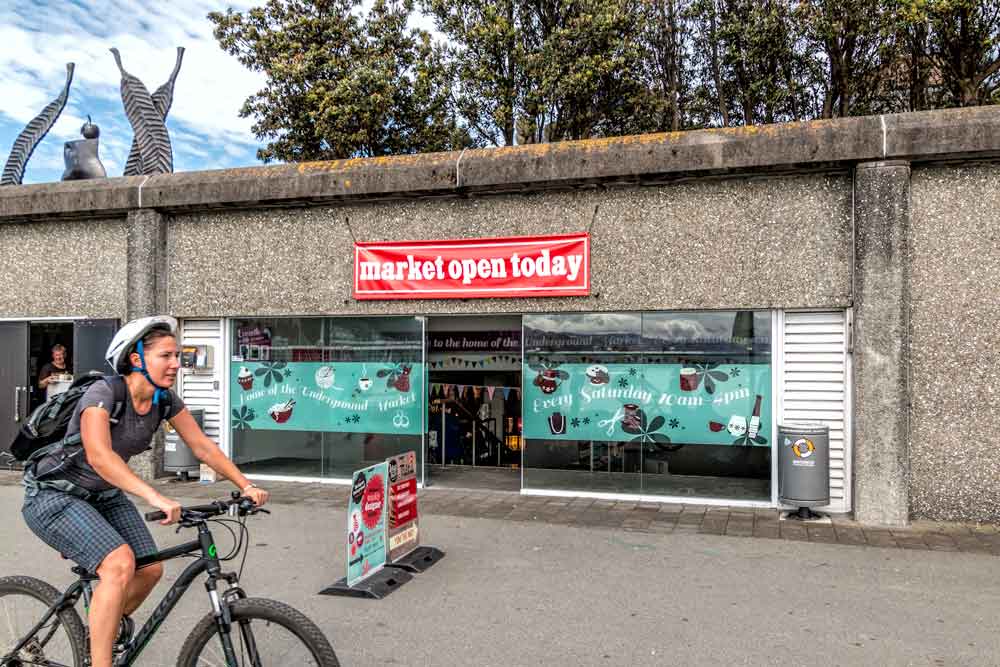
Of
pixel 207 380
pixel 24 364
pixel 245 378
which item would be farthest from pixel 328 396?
pixel 24 364

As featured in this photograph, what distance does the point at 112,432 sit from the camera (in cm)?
339

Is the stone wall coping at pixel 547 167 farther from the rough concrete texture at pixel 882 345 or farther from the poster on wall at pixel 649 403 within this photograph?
the poster on wall at pixel 649 403

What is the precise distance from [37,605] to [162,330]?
52.7 inches

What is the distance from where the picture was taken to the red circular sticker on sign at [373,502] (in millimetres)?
5742

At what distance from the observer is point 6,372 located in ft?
37.0

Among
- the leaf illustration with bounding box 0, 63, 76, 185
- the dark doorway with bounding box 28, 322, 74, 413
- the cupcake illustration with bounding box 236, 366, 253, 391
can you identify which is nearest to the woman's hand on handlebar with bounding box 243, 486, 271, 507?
the cupcake illustration with bounding box 236, 366, 253, 391

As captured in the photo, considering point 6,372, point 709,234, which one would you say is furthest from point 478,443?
point 6,372

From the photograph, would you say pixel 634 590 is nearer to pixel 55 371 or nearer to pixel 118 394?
pixel 118 394

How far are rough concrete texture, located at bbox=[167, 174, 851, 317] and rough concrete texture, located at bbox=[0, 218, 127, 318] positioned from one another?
0.93 m

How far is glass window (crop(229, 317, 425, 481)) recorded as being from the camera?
32.5 feet

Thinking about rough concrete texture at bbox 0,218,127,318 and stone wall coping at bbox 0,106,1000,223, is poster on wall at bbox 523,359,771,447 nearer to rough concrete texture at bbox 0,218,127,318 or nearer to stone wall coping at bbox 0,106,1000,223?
stone wall coping at bbox 0,106,1000,223

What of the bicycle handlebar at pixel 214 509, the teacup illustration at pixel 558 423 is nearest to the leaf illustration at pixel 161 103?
the teacup illustration at pixel 558 423

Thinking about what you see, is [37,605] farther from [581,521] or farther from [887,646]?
[581,521]

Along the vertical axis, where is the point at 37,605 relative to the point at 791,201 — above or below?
below
